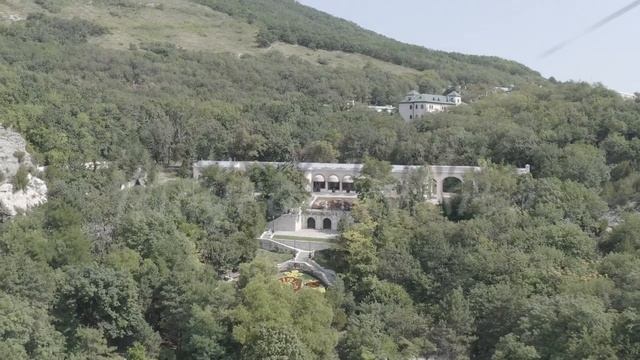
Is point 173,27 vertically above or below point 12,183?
above

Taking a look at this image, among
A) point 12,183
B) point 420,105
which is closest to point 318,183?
point 12,183

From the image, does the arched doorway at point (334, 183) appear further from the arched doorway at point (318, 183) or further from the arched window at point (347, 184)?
the arched doorway at point (318, 183)

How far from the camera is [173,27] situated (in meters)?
92.8

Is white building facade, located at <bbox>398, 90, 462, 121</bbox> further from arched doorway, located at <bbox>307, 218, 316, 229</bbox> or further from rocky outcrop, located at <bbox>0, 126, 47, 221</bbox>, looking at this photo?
rocky outcrop, located at <bbox>0, 126, 47, 221</bbox>

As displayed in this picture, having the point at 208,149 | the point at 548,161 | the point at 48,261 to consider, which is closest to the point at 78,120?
the point at 208,149

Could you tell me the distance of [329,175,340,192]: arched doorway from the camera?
48750mm

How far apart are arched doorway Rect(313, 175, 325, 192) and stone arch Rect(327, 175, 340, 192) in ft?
1.47

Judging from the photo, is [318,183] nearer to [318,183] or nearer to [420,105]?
[318,183]

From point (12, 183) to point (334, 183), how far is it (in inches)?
799

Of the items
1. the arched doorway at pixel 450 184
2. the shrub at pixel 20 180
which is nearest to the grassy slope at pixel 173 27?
the arched doorway at pixel 450 184

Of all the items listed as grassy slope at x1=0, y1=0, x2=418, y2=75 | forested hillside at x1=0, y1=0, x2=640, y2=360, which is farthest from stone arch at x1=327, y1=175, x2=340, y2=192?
grassy slope at x1=0, y1=0, x2=418, y2=75

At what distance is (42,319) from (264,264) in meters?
9.27

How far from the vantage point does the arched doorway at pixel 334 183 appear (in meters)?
48.8

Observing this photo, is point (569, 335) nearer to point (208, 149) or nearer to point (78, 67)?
point (208, 149)
